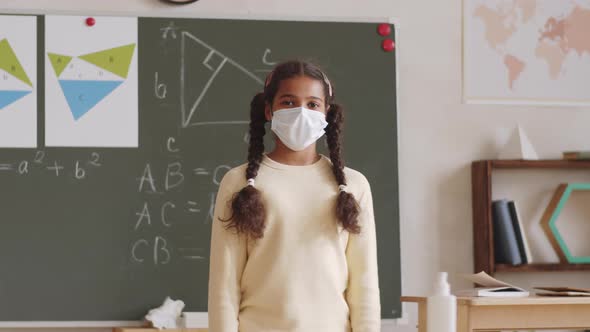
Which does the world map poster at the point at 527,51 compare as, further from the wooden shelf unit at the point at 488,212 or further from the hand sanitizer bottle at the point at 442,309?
the hand sanitizer bottle at the point at 442,309

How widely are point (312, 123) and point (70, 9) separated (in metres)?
1.78

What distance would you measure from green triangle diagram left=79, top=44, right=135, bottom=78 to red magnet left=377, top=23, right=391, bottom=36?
98 cm

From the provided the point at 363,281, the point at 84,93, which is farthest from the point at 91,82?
the point at 363,281

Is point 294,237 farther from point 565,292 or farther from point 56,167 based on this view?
point 56,167

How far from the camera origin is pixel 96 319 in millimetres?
3422

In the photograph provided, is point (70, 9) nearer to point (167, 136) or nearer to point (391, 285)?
point (167, 136)

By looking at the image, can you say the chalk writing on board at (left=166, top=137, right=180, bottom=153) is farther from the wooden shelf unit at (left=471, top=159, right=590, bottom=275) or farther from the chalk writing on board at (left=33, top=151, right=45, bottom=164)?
the wooden shelf unit at (left=471, top=159, right=590, bottom=275)

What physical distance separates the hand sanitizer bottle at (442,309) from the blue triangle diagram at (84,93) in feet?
5.47

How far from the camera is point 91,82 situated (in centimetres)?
350

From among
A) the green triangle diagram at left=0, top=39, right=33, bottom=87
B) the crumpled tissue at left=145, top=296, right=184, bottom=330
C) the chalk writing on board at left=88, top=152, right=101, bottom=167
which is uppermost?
the green triangle diagram at left=0, top=39, right=33, bottom=87

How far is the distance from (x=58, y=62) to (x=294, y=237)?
1830 mm

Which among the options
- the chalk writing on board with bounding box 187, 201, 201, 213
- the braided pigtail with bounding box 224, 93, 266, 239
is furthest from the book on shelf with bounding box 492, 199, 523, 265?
the braided pigtail with bounding box 224, 93, 266, 239

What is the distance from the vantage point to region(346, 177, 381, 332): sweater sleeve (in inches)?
79.7

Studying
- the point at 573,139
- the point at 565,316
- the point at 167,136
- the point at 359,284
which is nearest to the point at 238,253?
the point at 359,284
